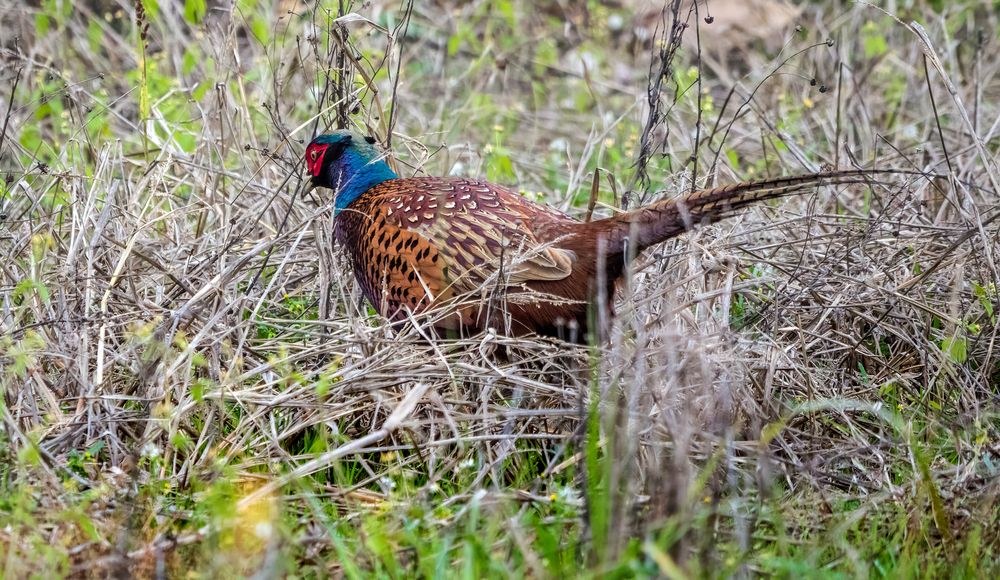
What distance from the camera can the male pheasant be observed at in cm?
319

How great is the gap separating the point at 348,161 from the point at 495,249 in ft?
2.77

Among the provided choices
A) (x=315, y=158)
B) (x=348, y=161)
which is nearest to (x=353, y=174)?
(x=348, y=161)

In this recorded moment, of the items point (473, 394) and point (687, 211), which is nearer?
point (687, 211)

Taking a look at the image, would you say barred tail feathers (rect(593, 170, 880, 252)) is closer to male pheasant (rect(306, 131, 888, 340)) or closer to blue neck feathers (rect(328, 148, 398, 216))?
male pheasant (rect(306, 131, 888, 340))

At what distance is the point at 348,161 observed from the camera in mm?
3980

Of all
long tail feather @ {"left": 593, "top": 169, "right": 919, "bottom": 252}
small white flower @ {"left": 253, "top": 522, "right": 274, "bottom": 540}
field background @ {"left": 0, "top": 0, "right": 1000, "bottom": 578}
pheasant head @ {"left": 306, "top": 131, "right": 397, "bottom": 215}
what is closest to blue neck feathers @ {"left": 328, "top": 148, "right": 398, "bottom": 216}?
pheasant head @ {"left": 306, "top": 131, "right": 397, "bottom": 215}

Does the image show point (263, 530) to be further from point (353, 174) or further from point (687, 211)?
point (353, 174)

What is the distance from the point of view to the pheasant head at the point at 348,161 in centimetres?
396

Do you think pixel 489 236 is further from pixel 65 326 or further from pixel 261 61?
pixel 261 61

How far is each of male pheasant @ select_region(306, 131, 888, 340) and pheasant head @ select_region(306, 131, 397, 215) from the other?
0.18 metres

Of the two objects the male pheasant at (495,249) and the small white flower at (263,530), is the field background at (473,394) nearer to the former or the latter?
the small white flower at (263,530)

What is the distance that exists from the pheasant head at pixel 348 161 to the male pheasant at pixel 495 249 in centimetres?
18

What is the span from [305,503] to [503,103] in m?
4.23

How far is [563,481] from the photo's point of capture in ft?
9.88
